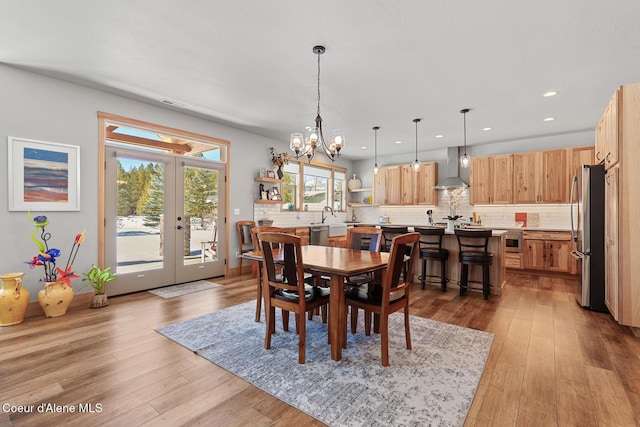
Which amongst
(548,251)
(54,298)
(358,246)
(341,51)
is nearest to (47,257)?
(54,298)

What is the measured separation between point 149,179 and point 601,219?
19.3 feet

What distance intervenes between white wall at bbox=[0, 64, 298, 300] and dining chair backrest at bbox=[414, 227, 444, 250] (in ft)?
13.6

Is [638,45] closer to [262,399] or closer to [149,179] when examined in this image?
[262,399]

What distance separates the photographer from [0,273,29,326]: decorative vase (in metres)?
3.06

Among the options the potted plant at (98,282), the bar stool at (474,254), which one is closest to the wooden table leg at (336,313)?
the bar stool at (474,254)

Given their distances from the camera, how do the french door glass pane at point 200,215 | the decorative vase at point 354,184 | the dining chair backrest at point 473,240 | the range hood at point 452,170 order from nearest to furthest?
the dining chair backrest at point 473,240, the french door glass pane at point 200,215, the range hood at point 452,170, the decorative vase at point 354,184

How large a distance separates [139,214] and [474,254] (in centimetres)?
483

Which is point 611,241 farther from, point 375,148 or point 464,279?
point 375,148

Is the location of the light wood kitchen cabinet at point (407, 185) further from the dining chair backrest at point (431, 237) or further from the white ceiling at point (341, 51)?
the white ceiling at point (341, 51)

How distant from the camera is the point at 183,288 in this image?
4.62m

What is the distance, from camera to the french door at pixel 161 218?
13.7 feet

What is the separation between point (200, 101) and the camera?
13.9ft

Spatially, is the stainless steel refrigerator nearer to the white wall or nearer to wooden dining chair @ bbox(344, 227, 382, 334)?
wooden dining chair @ bbox(344, 227, 382, 334)

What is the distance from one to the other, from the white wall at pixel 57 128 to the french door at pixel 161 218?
0.24 metres
